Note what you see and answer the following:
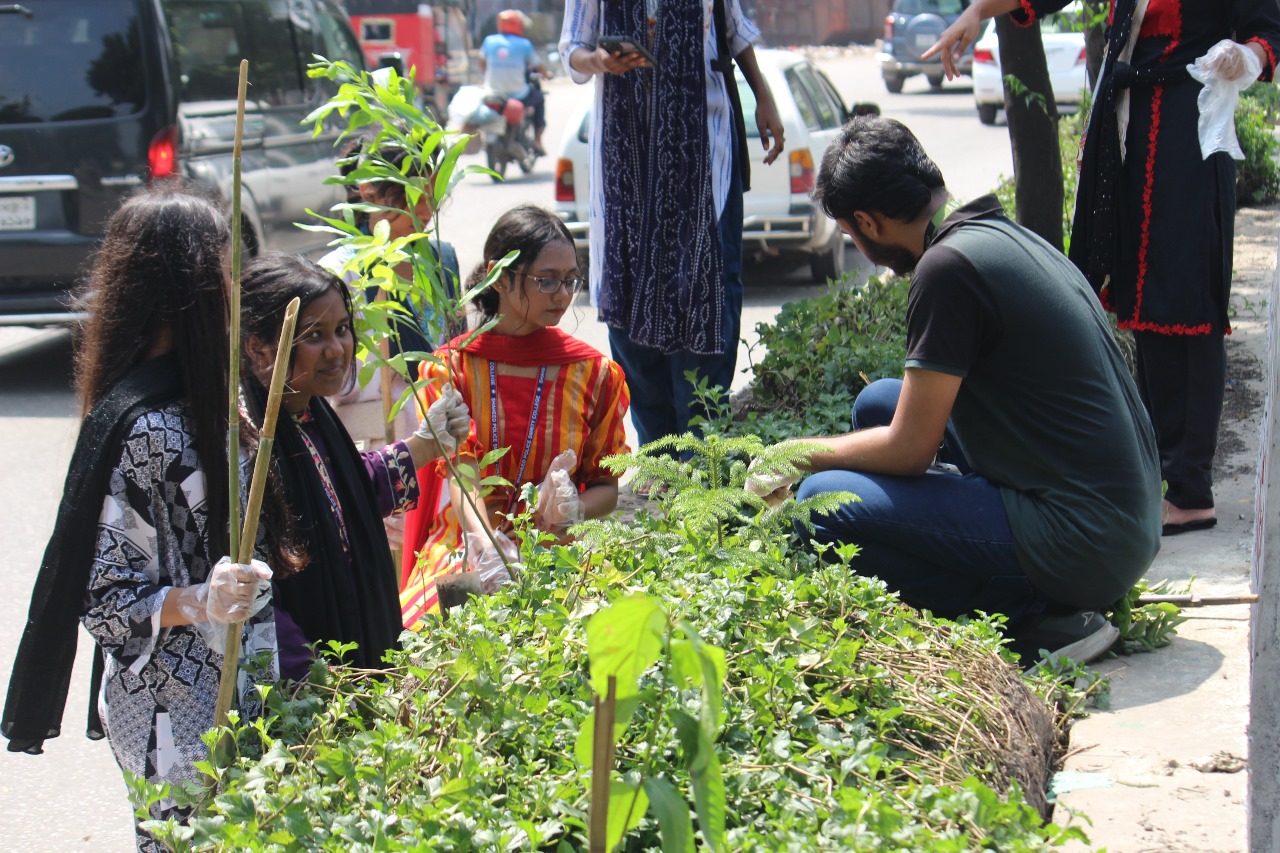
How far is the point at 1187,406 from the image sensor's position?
12.8ft

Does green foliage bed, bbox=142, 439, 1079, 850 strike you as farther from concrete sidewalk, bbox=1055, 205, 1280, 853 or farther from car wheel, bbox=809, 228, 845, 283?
car wheel, bbox=809, 228, 845, 283

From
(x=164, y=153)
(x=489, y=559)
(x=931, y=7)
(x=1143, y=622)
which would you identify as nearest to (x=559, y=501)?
(x=489, y=559)

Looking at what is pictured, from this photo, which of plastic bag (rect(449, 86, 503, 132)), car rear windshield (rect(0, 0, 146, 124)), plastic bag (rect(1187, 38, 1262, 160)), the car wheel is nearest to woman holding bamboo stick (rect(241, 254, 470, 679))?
plastic bag (rect(1187, 38, 1262, 160))

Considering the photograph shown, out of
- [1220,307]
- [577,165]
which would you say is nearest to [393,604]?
[1220,307]

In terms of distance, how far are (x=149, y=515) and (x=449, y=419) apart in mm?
857

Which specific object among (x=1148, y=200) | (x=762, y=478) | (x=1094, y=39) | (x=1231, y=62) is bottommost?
(x=762, y=478)

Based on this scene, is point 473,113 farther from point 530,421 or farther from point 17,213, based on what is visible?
point 530,421

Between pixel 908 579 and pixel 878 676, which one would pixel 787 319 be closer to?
pixel 908 579

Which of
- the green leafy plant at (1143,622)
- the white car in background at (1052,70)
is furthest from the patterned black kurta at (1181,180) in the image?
the white car in background at (1052,70)

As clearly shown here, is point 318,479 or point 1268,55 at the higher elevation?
point 1268,55

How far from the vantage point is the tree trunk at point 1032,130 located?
5.73 meters

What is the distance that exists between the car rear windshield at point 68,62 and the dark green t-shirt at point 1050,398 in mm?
5463

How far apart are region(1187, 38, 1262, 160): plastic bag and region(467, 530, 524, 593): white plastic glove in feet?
7.46

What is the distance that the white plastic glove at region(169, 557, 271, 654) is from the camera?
210 centimetres
